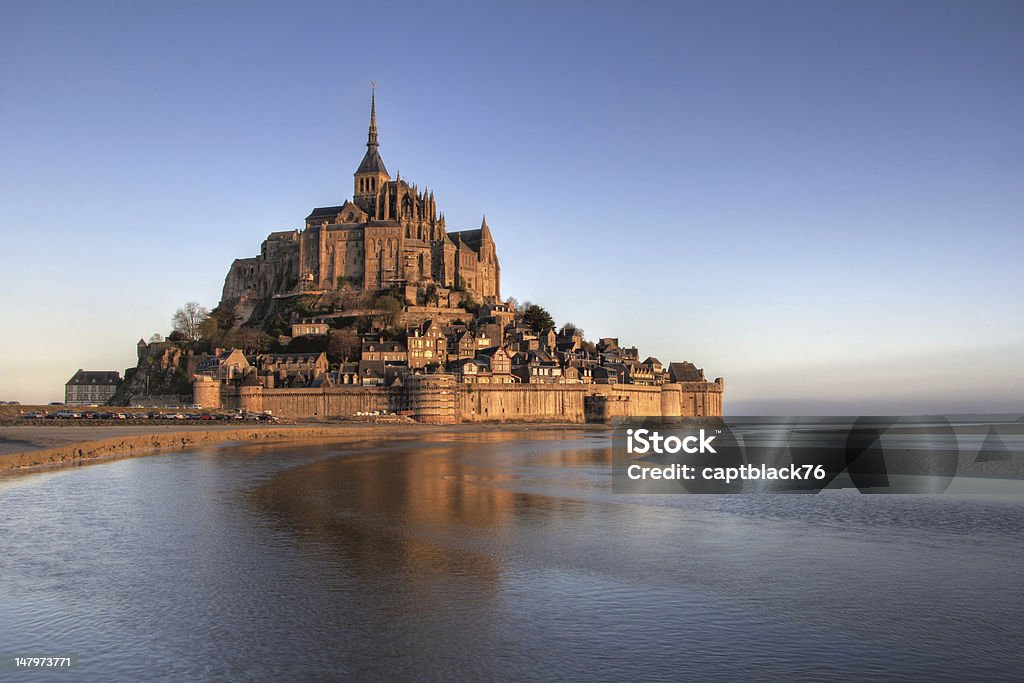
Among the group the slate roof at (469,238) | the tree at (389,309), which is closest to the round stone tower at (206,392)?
the tree at (389,309)

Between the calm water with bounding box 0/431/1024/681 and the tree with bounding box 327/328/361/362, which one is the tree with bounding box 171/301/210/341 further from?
the calm water with bounding box 0/431/1024/681

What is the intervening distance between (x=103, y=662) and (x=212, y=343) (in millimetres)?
88345

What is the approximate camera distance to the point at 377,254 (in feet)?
323

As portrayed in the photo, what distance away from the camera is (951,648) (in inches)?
394

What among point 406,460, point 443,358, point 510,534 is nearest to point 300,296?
point 443,358

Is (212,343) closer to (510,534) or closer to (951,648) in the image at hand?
(510,534)

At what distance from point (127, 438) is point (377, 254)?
2320 inches

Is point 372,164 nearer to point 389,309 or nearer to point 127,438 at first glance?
point 389,309

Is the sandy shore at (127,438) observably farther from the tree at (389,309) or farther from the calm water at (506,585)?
the tree at (389,309)

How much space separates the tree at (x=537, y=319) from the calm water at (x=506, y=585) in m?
75.9

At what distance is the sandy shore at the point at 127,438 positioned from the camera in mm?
32844

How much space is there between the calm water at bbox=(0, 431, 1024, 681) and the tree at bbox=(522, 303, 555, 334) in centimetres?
7589

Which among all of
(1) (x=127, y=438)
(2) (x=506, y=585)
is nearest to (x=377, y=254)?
(1) (x=127, y=438)

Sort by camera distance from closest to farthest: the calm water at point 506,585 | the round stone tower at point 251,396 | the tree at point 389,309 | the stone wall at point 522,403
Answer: the calm water at point 506,585
the round stone tower at point 251,396
the stone wall at point 522,403
the tree at point 389,309
